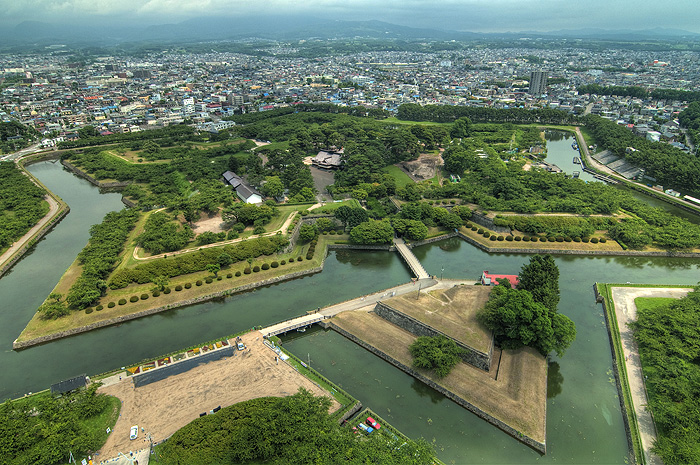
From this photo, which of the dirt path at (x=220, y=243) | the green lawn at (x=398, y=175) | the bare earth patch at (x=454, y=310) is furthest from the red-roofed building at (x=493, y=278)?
the green lawn at (x=398, y=175)

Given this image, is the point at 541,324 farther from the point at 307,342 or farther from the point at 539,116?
the point at 539,116

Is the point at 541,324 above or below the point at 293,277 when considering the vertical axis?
above

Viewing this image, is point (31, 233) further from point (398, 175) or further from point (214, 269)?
point (398, 175)

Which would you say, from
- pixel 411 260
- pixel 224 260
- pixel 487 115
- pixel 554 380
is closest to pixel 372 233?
pixel 411 260

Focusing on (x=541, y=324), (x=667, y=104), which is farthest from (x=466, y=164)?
(x=667, y=104)

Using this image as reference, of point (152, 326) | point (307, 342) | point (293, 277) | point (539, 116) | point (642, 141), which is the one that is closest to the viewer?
point (307, 342)

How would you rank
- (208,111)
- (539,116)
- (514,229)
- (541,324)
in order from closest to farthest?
(541,324) → (514,229) → (539,116) → (208,111)
